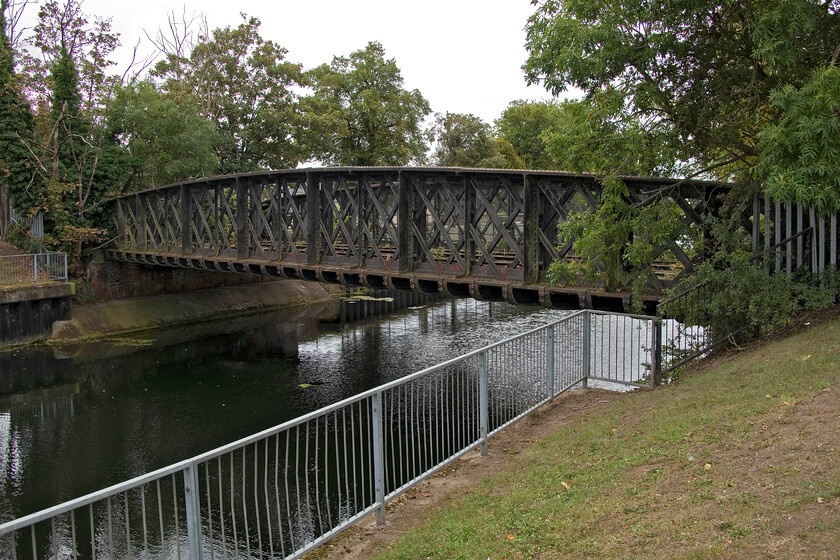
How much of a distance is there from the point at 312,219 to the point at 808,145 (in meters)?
16.4

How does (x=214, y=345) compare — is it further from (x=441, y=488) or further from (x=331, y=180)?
(x=441, y=488)

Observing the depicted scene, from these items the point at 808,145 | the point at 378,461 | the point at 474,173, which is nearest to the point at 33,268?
the point at 474,173

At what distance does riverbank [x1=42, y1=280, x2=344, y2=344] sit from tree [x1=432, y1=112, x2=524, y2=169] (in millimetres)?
18865

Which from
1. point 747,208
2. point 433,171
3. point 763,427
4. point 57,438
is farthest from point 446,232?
point 763,427

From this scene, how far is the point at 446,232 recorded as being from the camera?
61.0ft

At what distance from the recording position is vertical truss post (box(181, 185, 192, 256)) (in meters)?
30.6

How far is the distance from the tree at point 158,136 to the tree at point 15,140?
12.9 feet

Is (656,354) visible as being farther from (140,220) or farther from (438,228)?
(140,220)

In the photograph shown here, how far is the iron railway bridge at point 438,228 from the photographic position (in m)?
15.7

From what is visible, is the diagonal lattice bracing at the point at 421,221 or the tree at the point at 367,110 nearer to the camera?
the diagonal lattice bracing at the point at 421,221

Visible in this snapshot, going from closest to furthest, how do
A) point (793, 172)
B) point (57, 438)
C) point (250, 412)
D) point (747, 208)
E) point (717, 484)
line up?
point (717, 484) < point (793, 172) < point (747, 208) < point (57, 438) < point (250, 412)

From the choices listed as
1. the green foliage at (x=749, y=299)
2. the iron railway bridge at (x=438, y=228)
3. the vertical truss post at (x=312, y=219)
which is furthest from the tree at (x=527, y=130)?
the green foliage at (x=749, y=299)

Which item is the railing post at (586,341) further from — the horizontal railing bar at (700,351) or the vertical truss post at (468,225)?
the vertical truss post at (468,225)

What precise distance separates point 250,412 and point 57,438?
4.59 metres
